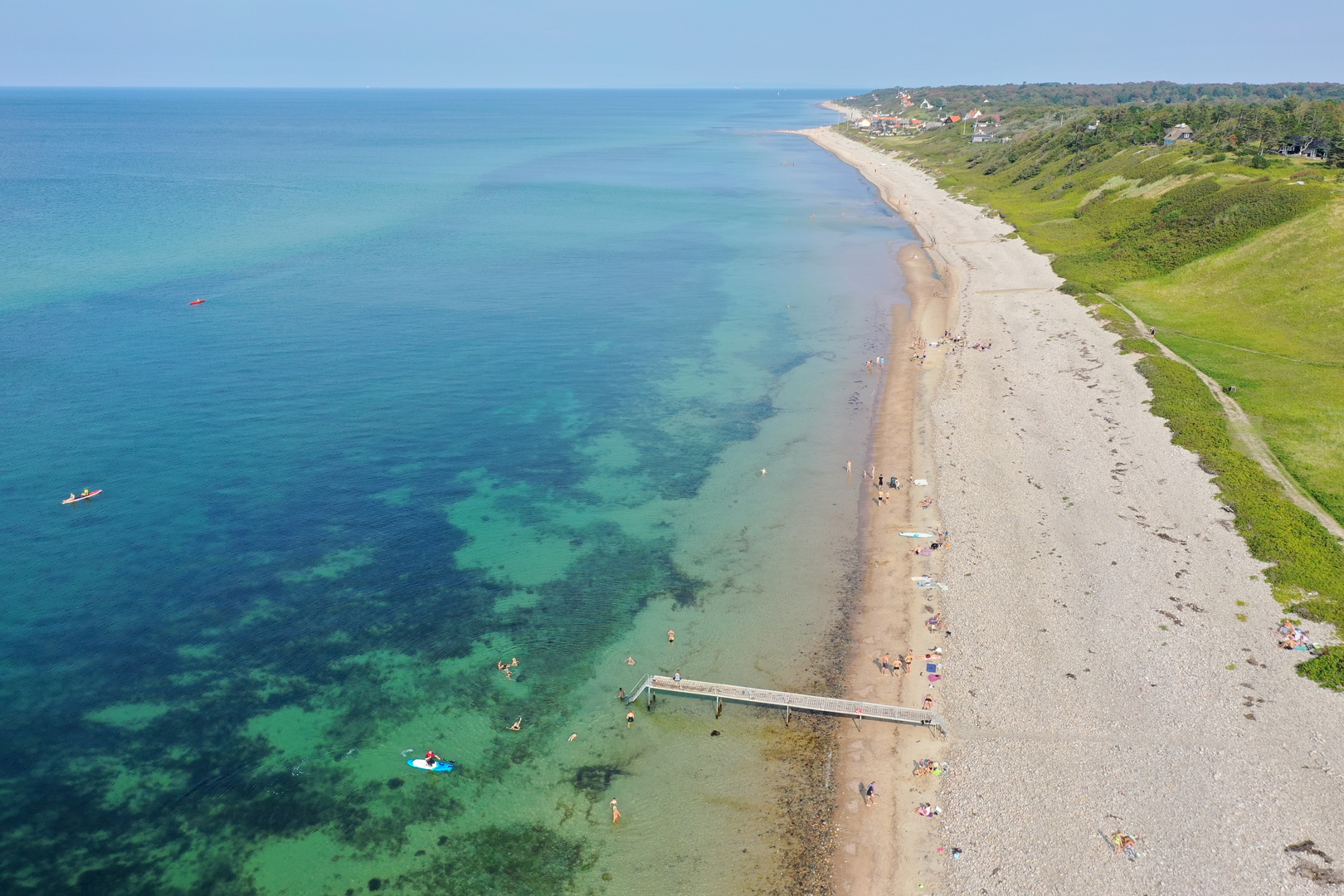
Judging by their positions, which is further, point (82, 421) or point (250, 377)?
point (250, 377)

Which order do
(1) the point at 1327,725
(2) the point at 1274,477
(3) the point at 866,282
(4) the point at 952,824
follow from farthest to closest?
(3) the point at 866,282, (2) the point at 1274,477, (1) the point at 1327,725, (4) the point at 952,824

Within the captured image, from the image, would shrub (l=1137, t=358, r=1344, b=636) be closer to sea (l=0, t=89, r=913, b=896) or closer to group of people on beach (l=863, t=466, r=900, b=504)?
group of people on beach (l=863, t=466, r=900, b=504)

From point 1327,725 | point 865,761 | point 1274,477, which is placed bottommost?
point 865,761

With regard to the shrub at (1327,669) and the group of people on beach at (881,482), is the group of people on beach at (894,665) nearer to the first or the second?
the group of people on beach at (881,482)

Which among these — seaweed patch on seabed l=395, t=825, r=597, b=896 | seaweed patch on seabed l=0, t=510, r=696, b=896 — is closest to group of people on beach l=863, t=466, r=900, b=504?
seaweed patch on seabed l=0, t=510, r=696, b=896

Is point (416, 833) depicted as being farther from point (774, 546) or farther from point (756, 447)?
point (756, 447)

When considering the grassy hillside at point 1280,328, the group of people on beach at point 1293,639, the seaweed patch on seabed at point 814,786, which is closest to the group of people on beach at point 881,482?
the seaweed patch on seabed at point 814,786

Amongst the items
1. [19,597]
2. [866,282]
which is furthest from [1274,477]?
[19,597]
